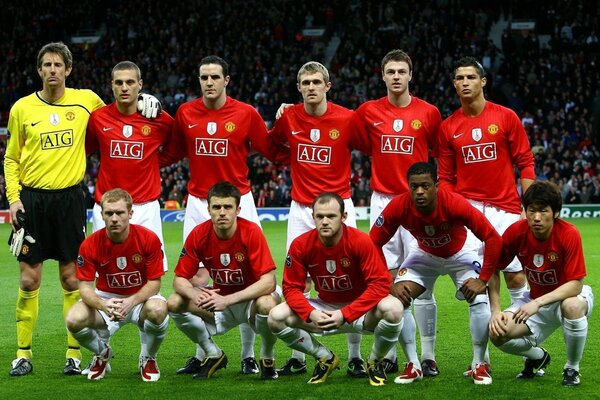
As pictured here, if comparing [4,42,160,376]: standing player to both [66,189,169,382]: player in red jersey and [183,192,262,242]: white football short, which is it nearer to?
[66,189,169,382]: player in red jersey

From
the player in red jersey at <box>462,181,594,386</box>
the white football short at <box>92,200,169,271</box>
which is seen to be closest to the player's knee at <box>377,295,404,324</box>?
the player in red jersey at <box>462,181,594,386</box>

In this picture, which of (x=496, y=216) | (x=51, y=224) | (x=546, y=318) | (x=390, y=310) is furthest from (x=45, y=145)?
(x=546, y=318)

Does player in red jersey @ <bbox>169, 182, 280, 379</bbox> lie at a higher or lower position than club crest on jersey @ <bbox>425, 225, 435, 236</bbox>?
lower

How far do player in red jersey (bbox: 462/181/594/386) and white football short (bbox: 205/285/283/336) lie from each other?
1.62 metres

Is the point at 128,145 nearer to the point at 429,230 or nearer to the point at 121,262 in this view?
the point at 121,262

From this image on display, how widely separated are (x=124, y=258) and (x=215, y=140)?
1311mm

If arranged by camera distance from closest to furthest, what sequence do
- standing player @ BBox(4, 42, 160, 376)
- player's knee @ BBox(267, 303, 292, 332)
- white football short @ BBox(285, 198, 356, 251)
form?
player's knee @ BBox(267, 303, 292, 332), standing player @ BBox(4, 42, 160, 376), white football short @ BBox(285, 198, 356, 251)

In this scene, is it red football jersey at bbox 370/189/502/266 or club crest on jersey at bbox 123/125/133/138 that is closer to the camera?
red football jersey at bbox 370/189/502/266

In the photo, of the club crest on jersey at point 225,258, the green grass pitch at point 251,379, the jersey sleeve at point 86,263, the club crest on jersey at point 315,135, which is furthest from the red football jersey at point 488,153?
the jersey sleeve at point 86,263

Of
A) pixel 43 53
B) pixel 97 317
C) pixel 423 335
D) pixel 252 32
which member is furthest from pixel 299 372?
pixel 252 32

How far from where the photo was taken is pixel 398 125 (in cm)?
729

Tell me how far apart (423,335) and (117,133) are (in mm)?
2834

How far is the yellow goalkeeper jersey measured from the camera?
279 inches

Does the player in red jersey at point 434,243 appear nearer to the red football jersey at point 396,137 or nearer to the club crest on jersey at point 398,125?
the red football jersey at point 396,137
